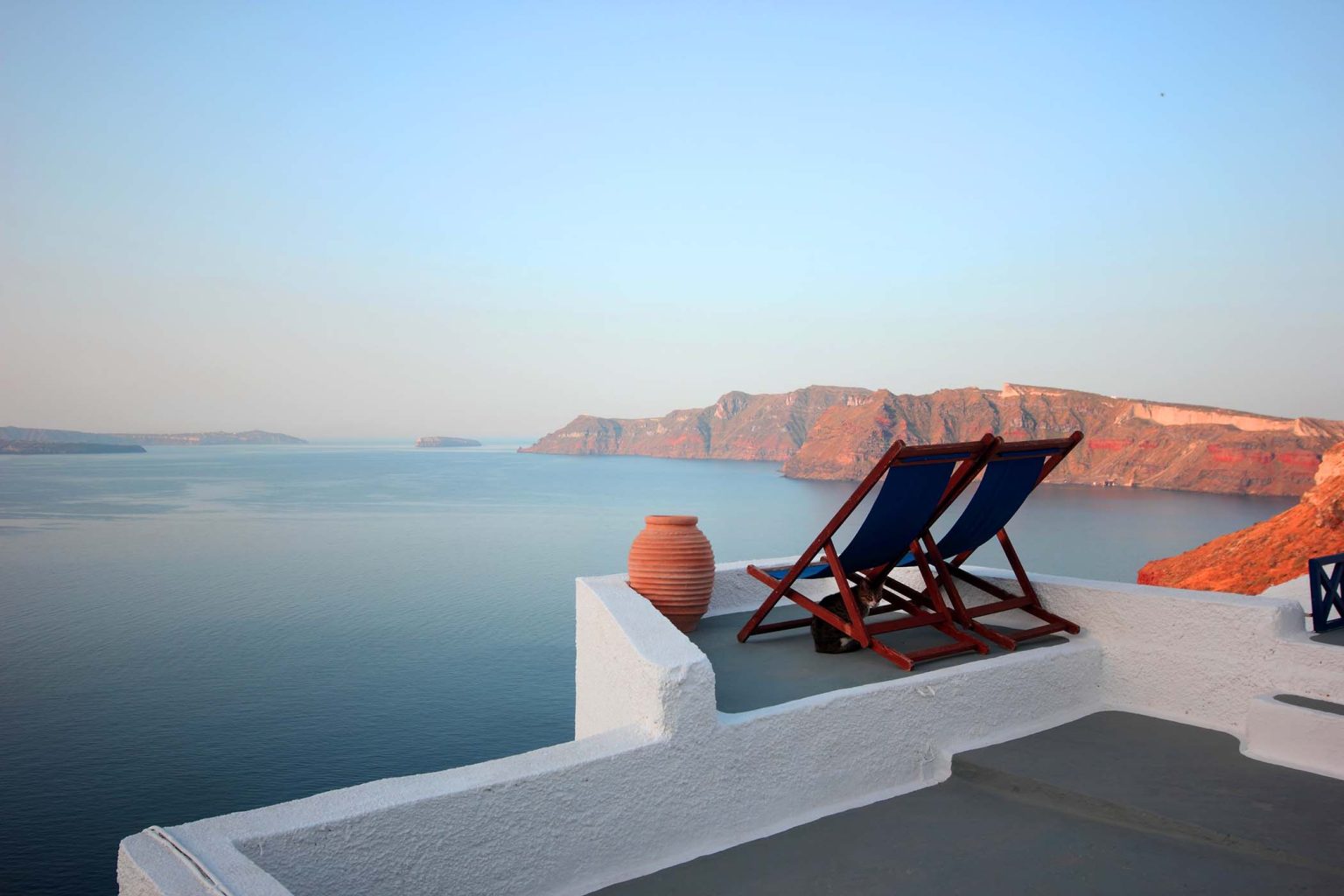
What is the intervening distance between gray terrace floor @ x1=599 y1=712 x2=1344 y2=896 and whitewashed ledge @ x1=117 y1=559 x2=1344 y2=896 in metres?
0.11

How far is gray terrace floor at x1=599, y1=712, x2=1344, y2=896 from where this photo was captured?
8.07 ft

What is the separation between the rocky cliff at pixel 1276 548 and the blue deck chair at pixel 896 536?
25.0 m

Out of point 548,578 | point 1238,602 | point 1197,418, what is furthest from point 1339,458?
point 1197,418

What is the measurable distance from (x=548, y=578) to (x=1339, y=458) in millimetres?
30862

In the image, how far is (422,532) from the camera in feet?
169

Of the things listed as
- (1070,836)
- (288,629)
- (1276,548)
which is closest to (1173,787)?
(1070,836)

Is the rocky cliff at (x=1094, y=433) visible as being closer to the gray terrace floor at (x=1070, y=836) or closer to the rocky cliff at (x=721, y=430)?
the rocky cliff at (x=721, y=430)

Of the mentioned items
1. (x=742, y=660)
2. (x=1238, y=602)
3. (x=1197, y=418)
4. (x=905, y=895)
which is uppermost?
(x=1197, y=418)

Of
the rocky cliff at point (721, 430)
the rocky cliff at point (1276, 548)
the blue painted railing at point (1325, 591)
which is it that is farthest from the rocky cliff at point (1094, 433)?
the blue painted railing at point (1325, 591)

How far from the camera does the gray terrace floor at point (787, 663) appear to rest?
10.7 feet

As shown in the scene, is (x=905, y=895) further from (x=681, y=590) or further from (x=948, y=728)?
(x=681, y=590)

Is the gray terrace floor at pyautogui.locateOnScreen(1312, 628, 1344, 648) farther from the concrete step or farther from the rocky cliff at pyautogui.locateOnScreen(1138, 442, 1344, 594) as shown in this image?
the rocky cliff at pyautogui.locateOnScreen(1138, 442, 1344, 594)

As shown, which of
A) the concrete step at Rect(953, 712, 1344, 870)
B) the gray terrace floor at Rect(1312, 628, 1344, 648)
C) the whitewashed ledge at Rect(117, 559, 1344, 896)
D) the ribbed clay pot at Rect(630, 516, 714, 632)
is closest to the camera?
the whitewashed ledge at Rect(117, 559, 1344, 896)

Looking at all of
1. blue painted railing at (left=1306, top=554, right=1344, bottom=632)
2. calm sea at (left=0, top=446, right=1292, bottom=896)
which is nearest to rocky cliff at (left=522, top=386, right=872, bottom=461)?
calm sea at (left=0, top=446, right=1292, bottom=896)
